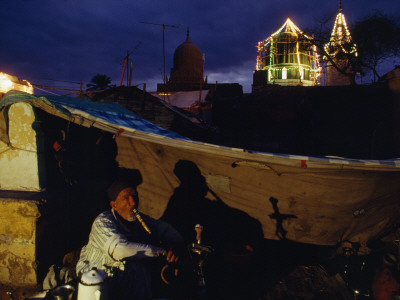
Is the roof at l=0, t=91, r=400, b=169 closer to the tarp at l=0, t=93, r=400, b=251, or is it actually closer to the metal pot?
the tarp at l=0, t=93, r=400, b=251

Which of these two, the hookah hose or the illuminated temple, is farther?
the illuminated temple

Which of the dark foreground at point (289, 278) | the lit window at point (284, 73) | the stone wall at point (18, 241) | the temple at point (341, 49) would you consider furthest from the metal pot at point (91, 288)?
the lit window at point (284, 73)

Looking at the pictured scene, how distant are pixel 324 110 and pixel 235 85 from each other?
10877 millimetres

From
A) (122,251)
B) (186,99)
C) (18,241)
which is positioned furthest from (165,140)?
(186,99)

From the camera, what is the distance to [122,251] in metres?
2.63

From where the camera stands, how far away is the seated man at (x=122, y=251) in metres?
2.61

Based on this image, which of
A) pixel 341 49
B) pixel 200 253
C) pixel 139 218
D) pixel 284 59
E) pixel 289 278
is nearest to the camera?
pixel 200 253

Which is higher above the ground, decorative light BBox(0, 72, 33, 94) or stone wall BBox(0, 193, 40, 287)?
decorative light BBox(0, 72, 33, 94)

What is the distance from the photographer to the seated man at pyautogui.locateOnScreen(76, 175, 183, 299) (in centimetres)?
261

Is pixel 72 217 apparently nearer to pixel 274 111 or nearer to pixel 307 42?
pixel 274 111

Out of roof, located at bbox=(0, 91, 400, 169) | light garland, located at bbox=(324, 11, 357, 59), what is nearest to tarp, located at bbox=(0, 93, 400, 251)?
roof, located at bbox=(0, 91, 400, 169)

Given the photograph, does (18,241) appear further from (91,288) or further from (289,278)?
(289,278)

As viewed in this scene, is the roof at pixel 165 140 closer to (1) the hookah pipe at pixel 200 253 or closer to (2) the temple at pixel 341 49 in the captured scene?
(1) the hookah pipe at pixel 200 253

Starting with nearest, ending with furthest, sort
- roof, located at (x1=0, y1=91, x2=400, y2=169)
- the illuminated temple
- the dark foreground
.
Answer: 1. roof, located at (x1=0, y1=91, x2=400, y2=169)
2. the dark foreground
3. the illuminated temple
